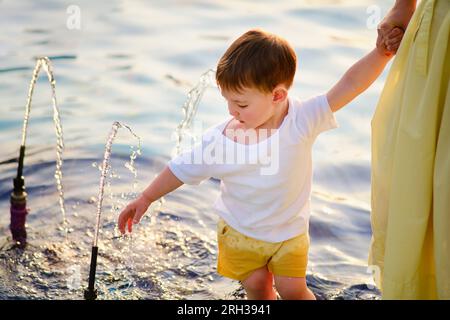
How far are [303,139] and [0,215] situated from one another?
6.06 feet

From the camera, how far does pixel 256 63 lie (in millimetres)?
2922

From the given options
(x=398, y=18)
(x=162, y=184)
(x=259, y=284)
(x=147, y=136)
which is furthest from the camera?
(x=147, y=136)

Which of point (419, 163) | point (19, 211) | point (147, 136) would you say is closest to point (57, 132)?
point (147, 136)

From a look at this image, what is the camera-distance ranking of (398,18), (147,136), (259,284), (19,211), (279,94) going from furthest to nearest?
(147,136)
(19,211)
(259,284)
(279,94)
(398,18)

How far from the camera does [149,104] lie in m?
5.67

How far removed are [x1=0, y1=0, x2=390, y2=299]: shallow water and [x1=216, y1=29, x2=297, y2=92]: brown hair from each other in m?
1.14

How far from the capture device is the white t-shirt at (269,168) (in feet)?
10.0

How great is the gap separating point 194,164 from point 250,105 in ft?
0.97

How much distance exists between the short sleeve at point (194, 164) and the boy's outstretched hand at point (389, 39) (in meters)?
0.65

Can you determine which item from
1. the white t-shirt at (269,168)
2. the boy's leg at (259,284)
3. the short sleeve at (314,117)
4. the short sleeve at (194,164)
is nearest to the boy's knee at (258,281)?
the boy's leg at (259,284)

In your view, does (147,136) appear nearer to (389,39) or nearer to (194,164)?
(194,164)

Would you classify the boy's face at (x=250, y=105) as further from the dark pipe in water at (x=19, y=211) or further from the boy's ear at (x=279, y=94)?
the dark pipe in water at (x=19, y=211)

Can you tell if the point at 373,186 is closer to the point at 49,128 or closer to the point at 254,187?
the point at 254,187
